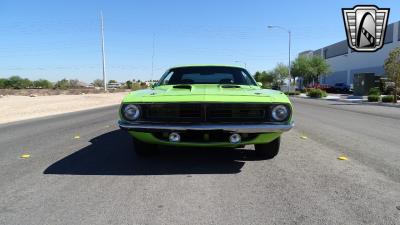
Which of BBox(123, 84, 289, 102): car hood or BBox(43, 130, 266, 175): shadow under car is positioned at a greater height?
BBox(123, 84, 289, 102): car hood

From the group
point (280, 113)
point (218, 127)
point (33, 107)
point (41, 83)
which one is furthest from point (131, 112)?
point (41, 83)

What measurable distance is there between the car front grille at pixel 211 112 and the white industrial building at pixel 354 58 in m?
55.6

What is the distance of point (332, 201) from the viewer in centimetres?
400

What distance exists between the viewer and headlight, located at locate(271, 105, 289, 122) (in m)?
5.25

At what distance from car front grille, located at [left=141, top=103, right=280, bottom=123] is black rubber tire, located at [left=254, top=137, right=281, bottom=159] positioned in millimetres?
696

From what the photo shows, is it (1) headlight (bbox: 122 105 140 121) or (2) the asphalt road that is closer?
(2) the asphalt road

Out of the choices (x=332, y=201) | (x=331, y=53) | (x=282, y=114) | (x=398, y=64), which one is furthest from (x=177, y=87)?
(x=331, y=53)

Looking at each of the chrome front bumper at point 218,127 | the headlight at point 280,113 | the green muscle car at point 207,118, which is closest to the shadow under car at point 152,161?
the green muscle car at point 207,118

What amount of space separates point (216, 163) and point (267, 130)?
946 millimetres

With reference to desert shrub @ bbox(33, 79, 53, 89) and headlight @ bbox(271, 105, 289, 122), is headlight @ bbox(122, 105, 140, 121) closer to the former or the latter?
headlight @ bbox(271, 105, 289, 122)

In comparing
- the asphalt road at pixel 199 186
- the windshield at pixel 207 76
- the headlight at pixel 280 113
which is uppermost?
the windshield at pixel 207 76

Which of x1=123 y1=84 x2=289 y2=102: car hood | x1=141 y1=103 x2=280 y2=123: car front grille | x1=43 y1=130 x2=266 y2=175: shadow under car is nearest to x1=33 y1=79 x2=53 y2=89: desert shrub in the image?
x1=43 y1=130 x2=266 y2=175: shadow under car

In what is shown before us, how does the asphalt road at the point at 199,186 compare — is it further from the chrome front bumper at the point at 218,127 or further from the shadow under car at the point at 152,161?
the chrome front bumper at the point at 218,127

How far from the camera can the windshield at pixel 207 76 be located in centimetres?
715
